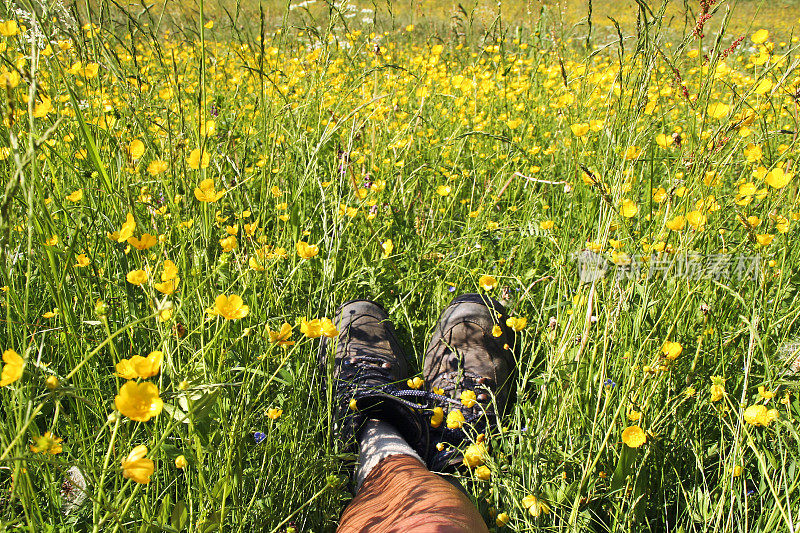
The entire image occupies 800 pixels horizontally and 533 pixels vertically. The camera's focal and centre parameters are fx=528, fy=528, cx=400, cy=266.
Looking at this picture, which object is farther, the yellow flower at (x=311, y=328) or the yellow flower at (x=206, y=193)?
the yellow flower at (x=206, y=193)

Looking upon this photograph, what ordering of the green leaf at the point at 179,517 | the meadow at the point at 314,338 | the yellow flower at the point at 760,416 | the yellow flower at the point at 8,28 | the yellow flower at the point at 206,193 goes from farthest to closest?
1. the yellow flower at the point at 8,28
2. the yellow flower at the point at 206,193
3. the yellow flower at the point at 760,416
4. the meadow at the point at 314,338
5. the green leaf at the point at 179,517

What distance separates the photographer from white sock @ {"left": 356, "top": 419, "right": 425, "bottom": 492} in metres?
1.23

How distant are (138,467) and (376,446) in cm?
76

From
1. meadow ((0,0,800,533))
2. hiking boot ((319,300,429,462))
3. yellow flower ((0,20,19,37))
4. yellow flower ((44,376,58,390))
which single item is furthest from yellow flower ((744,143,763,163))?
yellow flower ((0,20,19,37))

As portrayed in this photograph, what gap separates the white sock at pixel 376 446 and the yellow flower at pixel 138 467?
2.11 feet

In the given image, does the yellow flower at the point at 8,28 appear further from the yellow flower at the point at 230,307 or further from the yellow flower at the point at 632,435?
the yellow flower at the point at 632,435

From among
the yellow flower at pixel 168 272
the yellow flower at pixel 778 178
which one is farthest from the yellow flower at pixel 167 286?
the yellow flower at pixel 778 178

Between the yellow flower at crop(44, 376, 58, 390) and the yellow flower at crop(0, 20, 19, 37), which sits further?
the yellow flower at crop(0, 20, 19, 37)

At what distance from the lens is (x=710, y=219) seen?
1.58 meters

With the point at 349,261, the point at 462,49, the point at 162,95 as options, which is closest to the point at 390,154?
the point at 349,261

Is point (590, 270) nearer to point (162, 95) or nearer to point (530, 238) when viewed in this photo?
point (530, 238)

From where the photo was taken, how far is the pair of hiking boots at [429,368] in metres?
1.40

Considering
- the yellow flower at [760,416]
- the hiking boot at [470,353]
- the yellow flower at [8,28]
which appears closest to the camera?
the yellow flower at [760,416]

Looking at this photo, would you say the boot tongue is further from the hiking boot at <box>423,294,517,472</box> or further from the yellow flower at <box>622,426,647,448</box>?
the yellow flower at <box>622,426,647,448</box>
